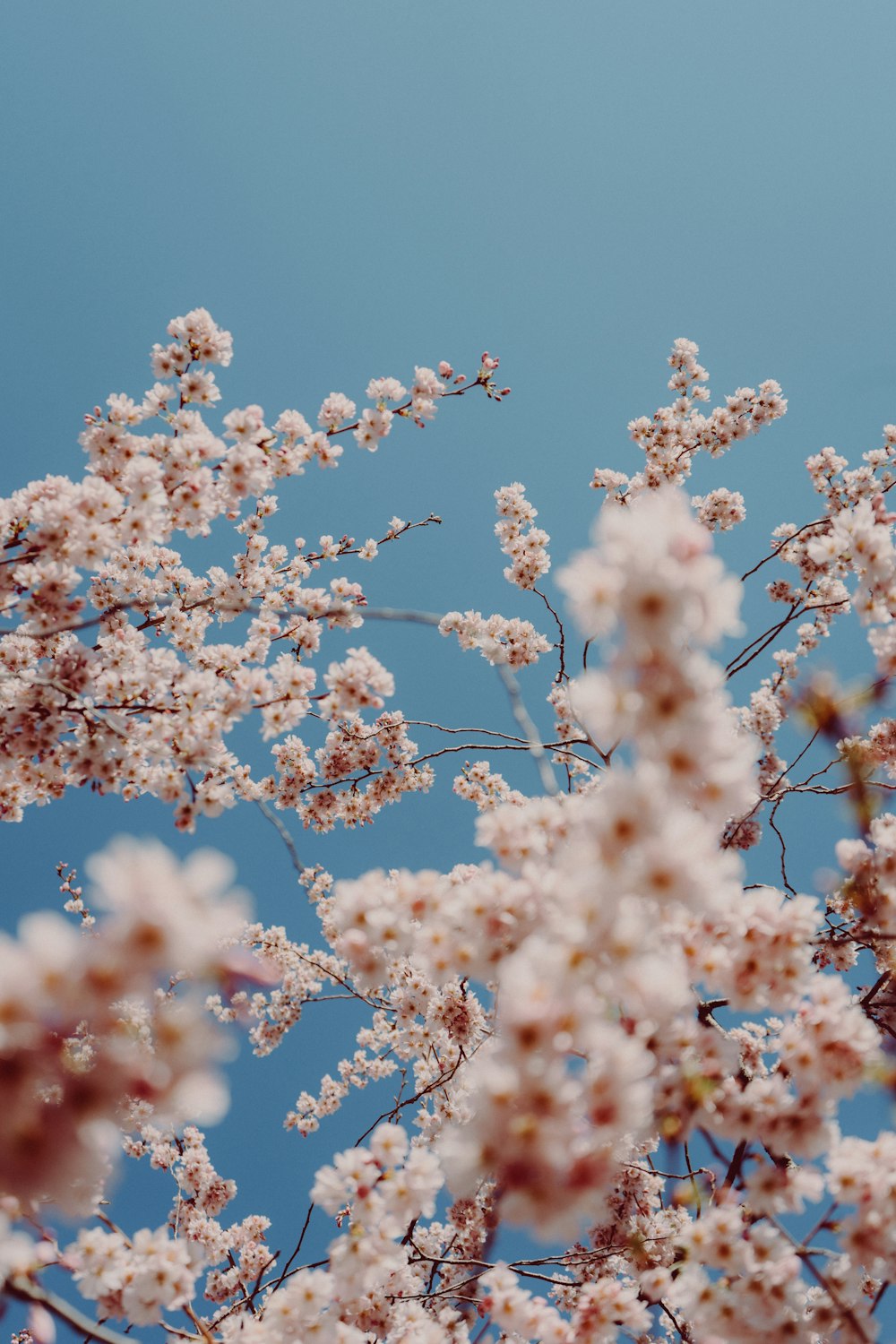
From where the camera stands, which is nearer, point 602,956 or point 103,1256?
point 602,956

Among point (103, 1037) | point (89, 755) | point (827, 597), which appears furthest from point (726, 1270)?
point (827, 597)

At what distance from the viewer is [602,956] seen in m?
2.00

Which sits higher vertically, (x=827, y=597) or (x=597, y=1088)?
(x=827, y=597)

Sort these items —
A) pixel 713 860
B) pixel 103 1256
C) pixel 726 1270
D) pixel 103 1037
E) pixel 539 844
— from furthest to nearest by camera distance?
pixel 103 1256 < pixel 726 1270 < pixel 539 844 < pixel 713 860 < pixel 103 1037

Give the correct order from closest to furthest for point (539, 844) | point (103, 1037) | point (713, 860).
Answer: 1. point (103, 1037)
2. point (713, 860)
3. point (539, 844)

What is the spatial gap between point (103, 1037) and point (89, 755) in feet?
11.7

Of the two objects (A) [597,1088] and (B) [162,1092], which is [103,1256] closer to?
(B) [162,1092]

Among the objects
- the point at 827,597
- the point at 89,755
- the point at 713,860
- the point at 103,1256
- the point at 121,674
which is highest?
the point at 827,597

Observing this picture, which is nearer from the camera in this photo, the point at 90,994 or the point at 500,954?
the point at 90,994

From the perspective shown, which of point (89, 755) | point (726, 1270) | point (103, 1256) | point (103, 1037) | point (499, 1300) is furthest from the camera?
point (89, 755)

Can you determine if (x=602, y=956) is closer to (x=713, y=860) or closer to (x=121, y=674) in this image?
(x=713, y=860)

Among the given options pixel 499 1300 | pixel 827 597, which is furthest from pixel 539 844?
pixel 827 597

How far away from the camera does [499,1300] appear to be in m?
3.79

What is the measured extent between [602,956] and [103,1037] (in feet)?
5.06
